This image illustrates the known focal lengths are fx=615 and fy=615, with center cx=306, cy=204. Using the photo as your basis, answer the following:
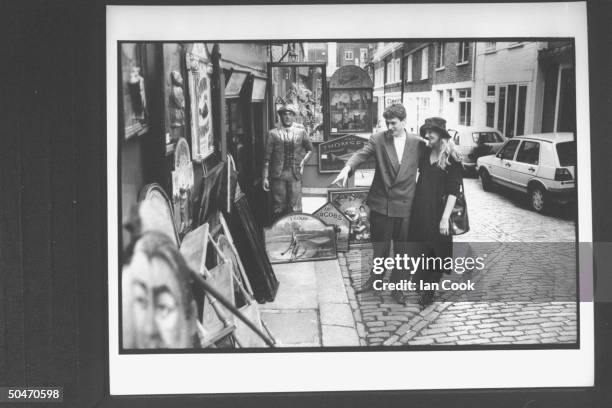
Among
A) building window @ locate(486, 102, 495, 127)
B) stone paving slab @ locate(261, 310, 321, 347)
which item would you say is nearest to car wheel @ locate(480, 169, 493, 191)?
building window @ locate(486, 102, 495, 127)

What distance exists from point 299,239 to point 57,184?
1.73m

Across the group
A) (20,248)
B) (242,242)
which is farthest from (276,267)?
(20,248)

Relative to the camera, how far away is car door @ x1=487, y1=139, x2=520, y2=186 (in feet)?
14.8

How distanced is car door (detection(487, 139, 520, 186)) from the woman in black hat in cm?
25

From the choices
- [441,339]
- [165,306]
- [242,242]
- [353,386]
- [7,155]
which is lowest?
[353,386]

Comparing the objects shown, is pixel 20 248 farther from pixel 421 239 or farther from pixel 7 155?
pixel 421 239

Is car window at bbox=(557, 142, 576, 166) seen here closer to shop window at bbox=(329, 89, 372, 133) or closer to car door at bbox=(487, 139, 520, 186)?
car door at bbox=(487, 139, 520, 186)

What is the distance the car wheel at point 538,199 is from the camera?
14.7 ft

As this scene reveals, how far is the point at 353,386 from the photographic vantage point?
4.46 meters

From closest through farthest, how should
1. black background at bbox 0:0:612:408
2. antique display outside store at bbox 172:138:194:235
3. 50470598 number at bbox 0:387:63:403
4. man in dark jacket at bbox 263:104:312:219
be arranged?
black background at bbox 0:0:612:408 < 50470598 number at bbox 0:387:63:403 < antique display outside store at bbox 172:138:194:235 < man in dark jacket at bbox 263:104:312:219

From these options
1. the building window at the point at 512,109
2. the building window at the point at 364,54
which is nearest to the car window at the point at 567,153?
the building window at the point at 512,109

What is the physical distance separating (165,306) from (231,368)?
66 centimetres

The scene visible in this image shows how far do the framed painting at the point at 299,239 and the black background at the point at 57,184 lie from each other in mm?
1214

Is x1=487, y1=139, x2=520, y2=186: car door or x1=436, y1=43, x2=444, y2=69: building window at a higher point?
x1=436, y1=43, x2=444, y2=69: building window
